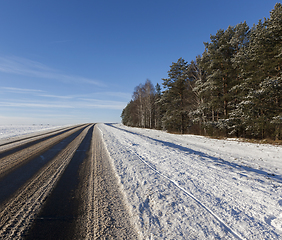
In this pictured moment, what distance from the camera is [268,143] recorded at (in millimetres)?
11766

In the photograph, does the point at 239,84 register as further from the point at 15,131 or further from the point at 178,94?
the point at 15,131

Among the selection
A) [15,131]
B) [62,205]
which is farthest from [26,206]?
[15,131]

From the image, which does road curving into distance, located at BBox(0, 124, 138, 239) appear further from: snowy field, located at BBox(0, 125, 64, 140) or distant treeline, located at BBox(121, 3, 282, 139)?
snowy field, located at BBox(0, 125, 64, 140)

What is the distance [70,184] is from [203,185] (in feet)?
12.5

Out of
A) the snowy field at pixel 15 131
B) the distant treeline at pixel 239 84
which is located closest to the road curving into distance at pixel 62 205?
the distant treeline at pixel 239 84

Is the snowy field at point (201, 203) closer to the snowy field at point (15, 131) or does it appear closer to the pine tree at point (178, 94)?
the pine tree at point (178, 94)

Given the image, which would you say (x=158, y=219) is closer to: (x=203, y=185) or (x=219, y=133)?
(x=203, y=185)

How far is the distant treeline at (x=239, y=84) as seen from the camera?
12445mm

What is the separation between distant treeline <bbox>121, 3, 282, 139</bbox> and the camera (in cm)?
1245

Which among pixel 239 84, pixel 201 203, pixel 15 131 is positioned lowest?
pixel 201 203

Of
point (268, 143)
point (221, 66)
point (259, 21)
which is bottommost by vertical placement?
point (268, 143)

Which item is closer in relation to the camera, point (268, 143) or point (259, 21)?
point (268, 143)

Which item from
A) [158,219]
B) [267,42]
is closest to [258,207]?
[158,219]

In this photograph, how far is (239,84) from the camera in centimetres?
1584
